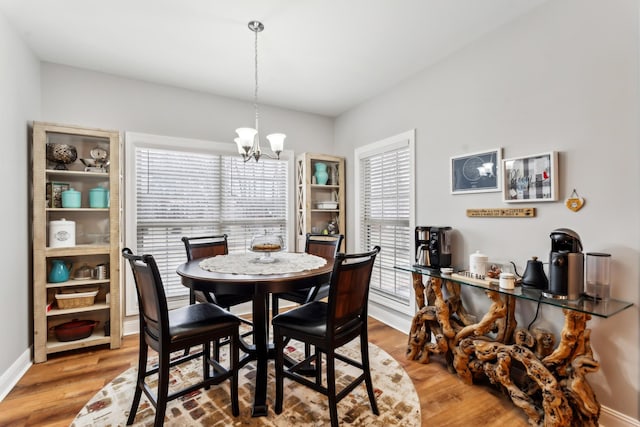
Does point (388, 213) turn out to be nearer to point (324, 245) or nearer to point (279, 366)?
point (324, 245)

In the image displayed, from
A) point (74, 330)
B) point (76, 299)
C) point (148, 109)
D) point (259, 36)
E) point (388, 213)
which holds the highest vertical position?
point (259, 36)

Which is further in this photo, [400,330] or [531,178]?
[400,330]

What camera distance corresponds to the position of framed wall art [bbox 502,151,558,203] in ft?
6.72

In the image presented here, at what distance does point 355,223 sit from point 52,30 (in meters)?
3.45

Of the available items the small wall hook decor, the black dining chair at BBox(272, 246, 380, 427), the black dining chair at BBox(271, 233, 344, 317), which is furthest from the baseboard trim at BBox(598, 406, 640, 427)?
the black dining chair at BBox(271, 233, 344, 317)

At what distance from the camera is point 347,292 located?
5.90 feet

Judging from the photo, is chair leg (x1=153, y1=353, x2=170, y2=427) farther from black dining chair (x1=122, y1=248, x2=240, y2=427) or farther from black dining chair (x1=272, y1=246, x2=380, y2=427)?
black dining chair (x1=272, y1=246, x2=380, y2=427)

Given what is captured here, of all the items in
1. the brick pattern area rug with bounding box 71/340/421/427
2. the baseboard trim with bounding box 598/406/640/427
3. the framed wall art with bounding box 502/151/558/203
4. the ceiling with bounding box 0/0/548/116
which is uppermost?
the ceiling with bounding box 0/0/548/116

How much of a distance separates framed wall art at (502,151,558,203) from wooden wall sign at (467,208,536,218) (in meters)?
0.07

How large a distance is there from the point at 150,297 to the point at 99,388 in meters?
1.16

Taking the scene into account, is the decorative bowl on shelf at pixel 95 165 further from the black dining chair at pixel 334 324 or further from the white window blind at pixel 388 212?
the white window blind at pixel 388 212

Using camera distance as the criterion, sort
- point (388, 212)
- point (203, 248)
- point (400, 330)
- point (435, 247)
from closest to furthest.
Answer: point (435, 247)
point (203, 248)
point (400, 330)
point (388, 212)

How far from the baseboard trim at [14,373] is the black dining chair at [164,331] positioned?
3.58 feet

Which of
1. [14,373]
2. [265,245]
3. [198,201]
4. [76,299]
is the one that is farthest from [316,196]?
[14,373]
